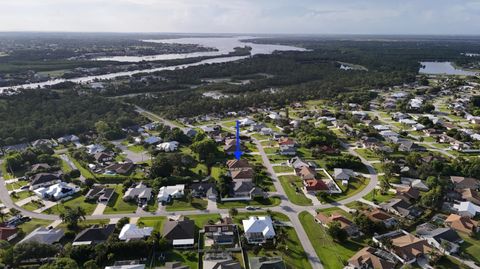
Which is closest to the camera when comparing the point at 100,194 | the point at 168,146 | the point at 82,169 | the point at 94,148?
the point at 100,194

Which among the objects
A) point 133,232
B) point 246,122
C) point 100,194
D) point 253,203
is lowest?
point 253,203

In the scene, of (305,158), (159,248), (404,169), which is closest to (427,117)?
(404,169)

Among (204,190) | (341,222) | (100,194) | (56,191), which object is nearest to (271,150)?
(204,190)

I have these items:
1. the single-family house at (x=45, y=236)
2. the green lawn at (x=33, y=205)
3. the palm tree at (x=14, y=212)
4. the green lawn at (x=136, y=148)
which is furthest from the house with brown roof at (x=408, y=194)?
the palm tree at (x=14, y=212)

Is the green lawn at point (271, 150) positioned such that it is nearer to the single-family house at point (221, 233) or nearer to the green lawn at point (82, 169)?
the single-family house at point (221, 233)

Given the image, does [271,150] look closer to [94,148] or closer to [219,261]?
[219,261]

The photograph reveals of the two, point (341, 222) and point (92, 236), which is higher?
point (341, 222)

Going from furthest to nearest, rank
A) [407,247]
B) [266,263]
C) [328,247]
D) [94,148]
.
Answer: [94,148] < [328,247] < [407,247] < [266,263]
